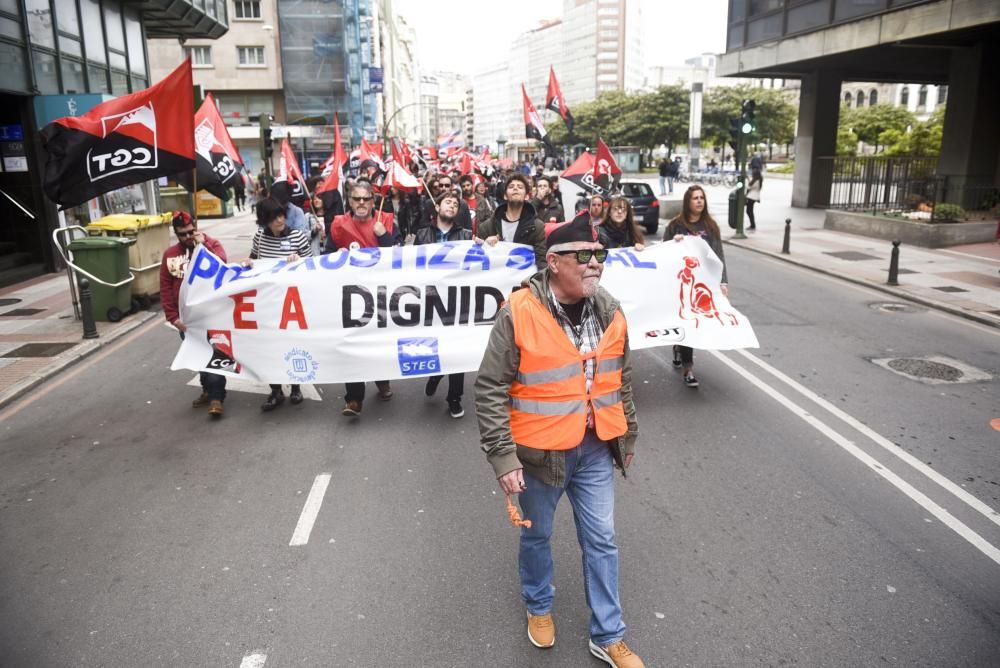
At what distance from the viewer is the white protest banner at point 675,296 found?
7668 mm

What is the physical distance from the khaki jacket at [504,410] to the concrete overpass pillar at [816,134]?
29564mm

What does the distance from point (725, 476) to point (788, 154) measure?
8980cm

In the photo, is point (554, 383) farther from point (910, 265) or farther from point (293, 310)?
point (910, 265)

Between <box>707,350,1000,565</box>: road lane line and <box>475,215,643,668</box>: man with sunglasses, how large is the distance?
8.57 ft

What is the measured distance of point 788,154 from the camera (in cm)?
8725

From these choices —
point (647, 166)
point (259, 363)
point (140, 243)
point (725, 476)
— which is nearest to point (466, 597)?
point (725, 476)

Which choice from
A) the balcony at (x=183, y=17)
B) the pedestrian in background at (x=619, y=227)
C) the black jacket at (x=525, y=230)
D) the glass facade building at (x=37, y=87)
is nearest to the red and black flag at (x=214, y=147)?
the glass facade building at (x=37, y=87)

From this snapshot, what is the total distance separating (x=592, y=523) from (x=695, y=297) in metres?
4.84

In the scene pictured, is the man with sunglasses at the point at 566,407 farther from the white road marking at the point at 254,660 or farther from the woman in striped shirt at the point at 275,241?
the woman in striped shirt at the point at 275,241

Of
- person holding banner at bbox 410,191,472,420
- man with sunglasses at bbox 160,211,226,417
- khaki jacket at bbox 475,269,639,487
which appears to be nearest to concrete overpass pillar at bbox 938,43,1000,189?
person holding banner at bbox 410,191,472,420

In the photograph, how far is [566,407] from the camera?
3.44 m

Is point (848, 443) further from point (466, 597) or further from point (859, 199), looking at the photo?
point (859, 199)

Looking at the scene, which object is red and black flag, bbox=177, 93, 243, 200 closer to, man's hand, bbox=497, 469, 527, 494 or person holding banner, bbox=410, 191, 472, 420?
person holding banner, bbox=410, 191, 472, 420

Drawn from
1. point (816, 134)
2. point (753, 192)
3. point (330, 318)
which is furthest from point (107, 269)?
point (816, 134)
